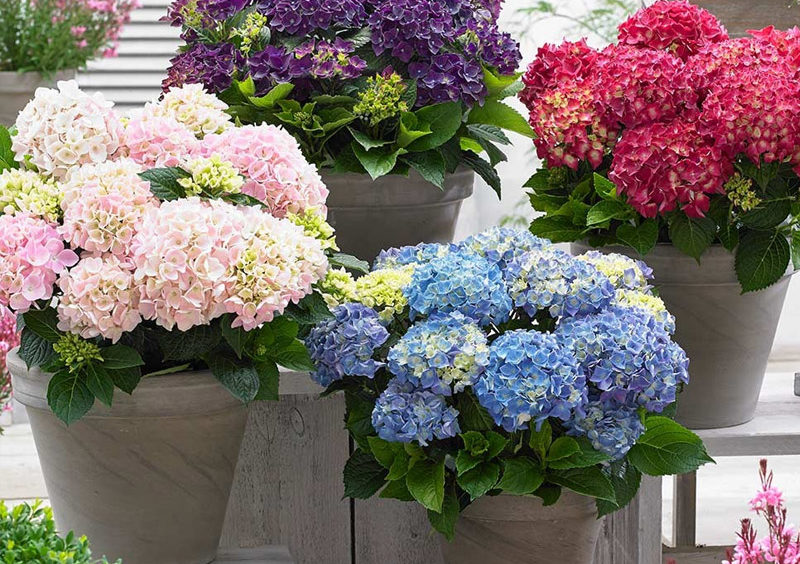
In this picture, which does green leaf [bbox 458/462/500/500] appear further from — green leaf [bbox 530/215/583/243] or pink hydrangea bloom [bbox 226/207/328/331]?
green leaf [bbox 530/215/583/243]

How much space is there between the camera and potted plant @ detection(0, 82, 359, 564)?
42.2 inches

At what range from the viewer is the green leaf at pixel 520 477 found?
111cm

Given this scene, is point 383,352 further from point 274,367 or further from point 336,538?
point 336,538

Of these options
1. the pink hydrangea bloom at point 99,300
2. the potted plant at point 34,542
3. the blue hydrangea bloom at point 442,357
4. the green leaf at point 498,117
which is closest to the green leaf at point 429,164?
the green leaf at point 498,117

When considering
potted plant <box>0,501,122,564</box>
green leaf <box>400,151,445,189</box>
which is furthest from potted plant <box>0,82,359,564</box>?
green leaf <box>400,151,445,189</box>

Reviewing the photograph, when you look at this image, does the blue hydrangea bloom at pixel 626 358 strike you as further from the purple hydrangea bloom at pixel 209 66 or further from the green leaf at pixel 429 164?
the purple hydrangea bloom at pixel 209 66

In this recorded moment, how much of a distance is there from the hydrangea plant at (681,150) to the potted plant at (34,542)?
67 cm

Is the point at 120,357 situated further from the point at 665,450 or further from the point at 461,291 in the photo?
the point at 665,450

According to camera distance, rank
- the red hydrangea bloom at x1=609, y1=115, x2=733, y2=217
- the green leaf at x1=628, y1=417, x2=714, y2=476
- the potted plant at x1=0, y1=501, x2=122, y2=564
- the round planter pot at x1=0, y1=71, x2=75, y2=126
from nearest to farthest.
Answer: the potted plant at x1=0, y1=501, x2=122, y2=564 → the green leaf at x1=628, y1=417, x2=714, y2=476 → the red hydrangea bloom at x1=609, y1=115, x2=733, y2=217 → the round planter pot at x1=0, y1=71, x2=75, y2=126

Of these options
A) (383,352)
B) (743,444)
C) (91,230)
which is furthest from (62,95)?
(743,444)

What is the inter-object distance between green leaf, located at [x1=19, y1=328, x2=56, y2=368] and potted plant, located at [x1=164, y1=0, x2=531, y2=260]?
1.36 feet

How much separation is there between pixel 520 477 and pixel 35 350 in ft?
1.59

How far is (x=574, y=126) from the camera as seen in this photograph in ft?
4.49

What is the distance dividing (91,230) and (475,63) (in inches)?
22.3
